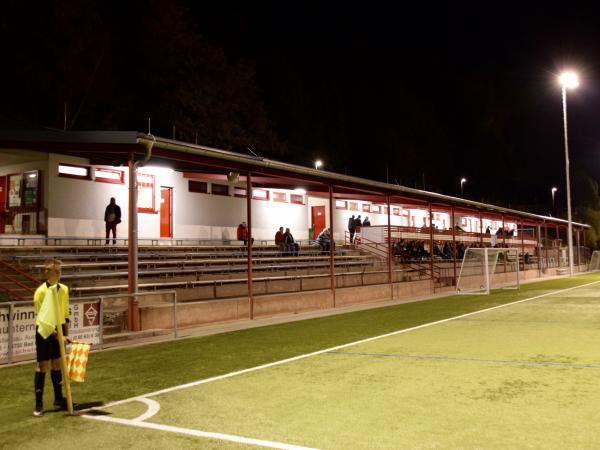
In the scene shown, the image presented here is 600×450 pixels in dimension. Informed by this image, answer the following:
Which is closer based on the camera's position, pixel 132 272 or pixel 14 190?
pixel 132 272

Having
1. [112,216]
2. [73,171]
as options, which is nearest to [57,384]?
[112,216]

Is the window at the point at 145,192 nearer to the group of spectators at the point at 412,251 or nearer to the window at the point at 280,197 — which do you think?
the window at the point at 280,197

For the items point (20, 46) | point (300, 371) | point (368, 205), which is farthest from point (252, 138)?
point (300, 371)

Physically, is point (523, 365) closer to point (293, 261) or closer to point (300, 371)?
point (300, 371)

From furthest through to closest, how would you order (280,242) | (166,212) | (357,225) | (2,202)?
(357,225) → (280,242) → (166,212) → (2,202)

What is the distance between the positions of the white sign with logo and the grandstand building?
1524mm

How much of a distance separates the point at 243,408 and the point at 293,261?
17063 millimetres

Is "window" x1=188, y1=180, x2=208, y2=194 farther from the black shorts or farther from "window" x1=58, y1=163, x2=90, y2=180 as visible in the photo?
the black shorts

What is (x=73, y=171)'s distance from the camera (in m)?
20.5

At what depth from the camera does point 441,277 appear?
97.6 ft

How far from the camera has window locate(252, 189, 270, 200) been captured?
1099 inches

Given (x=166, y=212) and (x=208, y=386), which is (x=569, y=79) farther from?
(x=208, y=386)

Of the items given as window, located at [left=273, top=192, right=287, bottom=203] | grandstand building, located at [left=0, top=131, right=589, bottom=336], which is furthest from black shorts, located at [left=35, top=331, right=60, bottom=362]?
window, located at [left=273, top=192, right=287, bottom=203]

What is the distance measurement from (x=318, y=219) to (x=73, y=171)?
51.0 feet
